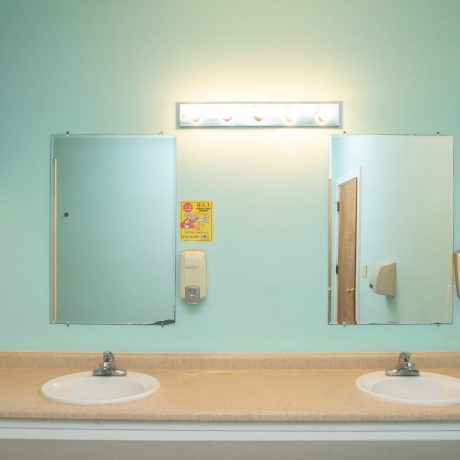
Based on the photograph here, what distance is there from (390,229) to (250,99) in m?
0.88

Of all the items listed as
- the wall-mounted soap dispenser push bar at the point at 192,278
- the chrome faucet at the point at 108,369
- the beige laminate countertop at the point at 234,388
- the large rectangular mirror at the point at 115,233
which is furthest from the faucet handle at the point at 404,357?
the chrome faucet at the point at 108,369

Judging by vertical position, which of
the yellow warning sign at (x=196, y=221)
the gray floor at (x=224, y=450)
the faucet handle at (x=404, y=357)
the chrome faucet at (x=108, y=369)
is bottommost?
the gray floor at (x=224, y=450)

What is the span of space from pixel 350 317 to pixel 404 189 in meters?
0.64

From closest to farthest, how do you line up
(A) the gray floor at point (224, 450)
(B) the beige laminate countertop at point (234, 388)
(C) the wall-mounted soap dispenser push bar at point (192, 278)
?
1. (B) the beige laminate countertop at point (234, 388)
2. (A) the gray floor at point (224, 450)
3. (C) the wall-mounted soap dispenser push bar at point (192, 278)

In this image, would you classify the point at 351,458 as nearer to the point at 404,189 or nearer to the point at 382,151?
the point at 404,189

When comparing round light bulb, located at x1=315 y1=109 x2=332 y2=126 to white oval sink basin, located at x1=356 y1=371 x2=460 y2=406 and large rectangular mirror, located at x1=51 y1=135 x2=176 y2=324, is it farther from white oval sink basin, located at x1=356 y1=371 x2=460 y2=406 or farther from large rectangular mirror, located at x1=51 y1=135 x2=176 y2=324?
white oval sink basin, located at x1=356 y1=371 x2=460 y2=406

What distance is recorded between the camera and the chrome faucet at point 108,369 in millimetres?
1931

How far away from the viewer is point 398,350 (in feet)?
6.95

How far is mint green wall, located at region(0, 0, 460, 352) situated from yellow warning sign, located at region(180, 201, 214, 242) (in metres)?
0.04

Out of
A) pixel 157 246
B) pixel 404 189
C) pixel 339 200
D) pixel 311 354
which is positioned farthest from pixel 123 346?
pixel 404 189

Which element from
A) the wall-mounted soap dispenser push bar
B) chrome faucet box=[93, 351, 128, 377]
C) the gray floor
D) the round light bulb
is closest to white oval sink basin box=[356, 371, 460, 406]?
the gray floor

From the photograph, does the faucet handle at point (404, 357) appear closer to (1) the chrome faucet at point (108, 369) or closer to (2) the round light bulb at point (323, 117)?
(2) the round light bulb at point (323, 117)

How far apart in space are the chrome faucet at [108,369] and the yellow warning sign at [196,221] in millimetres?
599

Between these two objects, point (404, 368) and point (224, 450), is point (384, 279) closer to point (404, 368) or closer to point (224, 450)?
point (404, 368)
